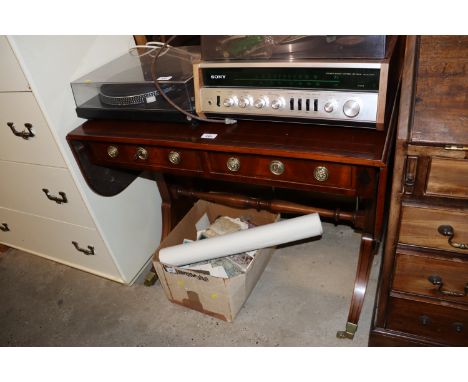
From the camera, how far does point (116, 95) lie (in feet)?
4.13

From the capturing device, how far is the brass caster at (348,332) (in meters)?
1.37

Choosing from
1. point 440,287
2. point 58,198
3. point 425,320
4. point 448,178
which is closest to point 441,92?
point 448,178

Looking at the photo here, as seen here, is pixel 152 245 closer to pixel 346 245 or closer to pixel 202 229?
pixel 202 229

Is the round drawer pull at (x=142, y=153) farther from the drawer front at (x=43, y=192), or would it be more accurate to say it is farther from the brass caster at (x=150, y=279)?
the brass caster at (x=150, y=279)

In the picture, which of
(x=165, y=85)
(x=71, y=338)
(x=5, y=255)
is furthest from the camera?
(x=5, y=255)

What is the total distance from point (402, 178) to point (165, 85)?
0.79m

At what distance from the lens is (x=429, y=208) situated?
0.90 meters

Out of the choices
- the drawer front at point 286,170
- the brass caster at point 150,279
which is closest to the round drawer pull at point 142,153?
the drawer front at point 286,170

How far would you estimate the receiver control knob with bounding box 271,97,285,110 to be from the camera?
39.0 inches

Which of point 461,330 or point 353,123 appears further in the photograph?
point 461,330

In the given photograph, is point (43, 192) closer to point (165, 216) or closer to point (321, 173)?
point (165, 216)
